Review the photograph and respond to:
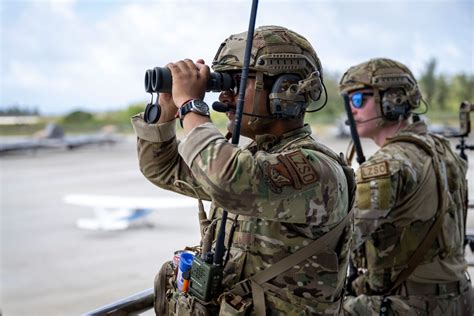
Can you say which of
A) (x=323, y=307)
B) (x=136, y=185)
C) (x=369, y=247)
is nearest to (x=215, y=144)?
(x=323, y=307)

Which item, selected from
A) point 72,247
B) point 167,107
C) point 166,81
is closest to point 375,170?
point 167,107

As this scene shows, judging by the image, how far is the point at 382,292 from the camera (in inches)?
113

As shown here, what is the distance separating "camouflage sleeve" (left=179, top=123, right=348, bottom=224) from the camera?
5.17 feet

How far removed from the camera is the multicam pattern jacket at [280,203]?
5.21ft

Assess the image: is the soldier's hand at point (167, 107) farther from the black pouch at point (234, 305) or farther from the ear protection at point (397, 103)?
the ear protection at point (397, 103)

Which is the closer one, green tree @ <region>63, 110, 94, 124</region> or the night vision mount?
the night vision mount

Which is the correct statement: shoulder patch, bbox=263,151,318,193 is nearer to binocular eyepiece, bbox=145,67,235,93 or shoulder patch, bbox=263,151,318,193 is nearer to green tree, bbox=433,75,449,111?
binocular eyepiece, bbox=145,67,235,93

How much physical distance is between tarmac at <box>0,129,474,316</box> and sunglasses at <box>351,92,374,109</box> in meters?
4.58

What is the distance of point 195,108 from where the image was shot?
169cm

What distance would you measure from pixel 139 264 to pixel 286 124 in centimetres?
1267

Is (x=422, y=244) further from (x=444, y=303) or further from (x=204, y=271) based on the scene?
(x=204, y=271)

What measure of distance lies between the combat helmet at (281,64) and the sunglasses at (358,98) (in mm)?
1392

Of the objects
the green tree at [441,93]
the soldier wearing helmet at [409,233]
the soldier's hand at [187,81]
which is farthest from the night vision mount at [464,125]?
the green tree at [441,93]

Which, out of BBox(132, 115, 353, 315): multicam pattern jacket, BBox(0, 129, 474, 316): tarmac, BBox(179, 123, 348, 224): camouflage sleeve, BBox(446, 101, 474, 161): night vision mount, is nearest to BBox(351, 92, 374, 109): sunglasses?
BBox(446, 101, 474, 161): night vision mount
